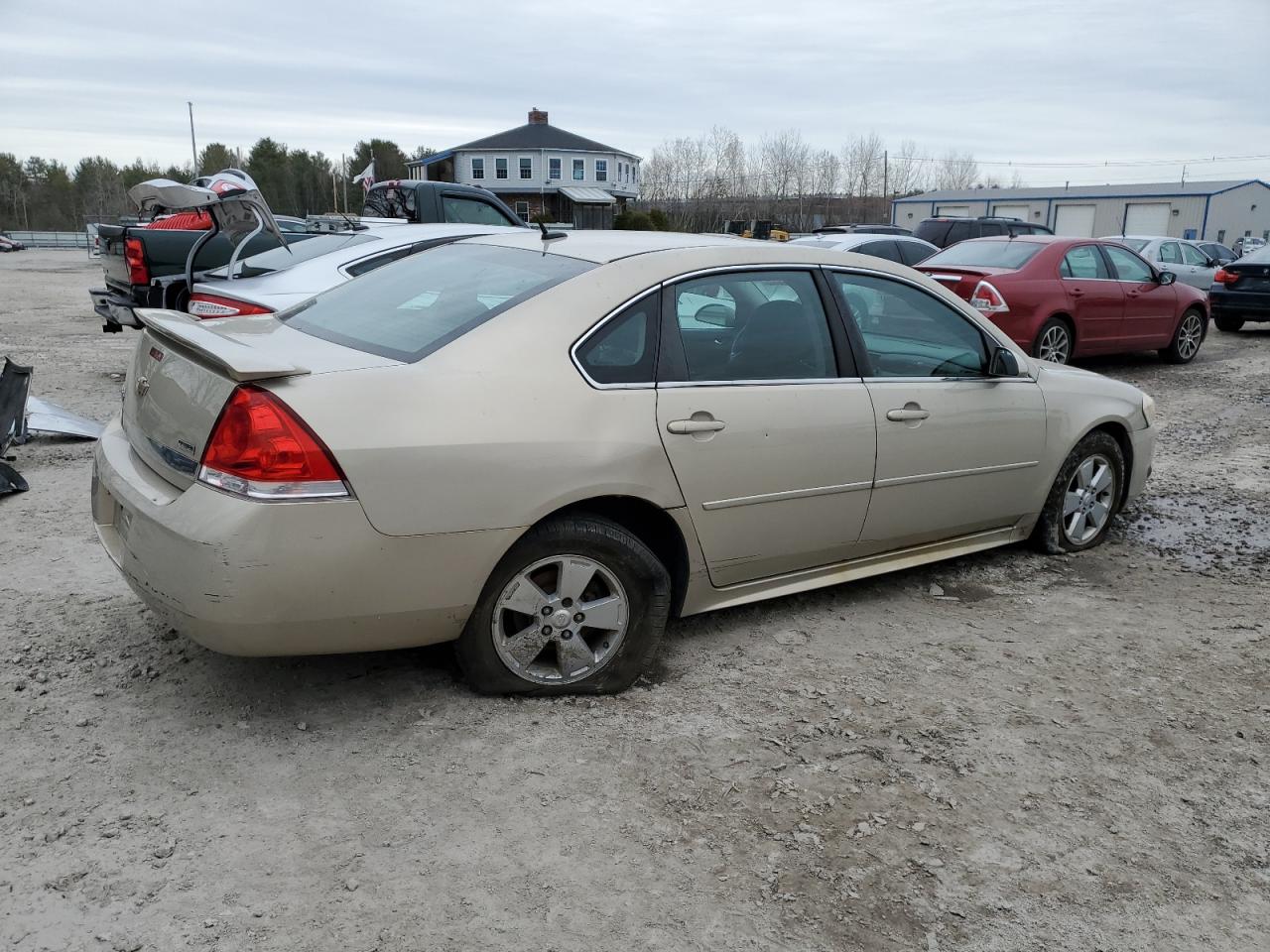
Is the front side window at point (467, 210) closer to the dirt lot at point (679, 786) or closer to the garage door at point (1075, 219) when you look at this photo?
the dirt lot at point (679, 786)

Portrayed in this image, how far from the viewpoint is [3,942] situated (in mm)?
2393

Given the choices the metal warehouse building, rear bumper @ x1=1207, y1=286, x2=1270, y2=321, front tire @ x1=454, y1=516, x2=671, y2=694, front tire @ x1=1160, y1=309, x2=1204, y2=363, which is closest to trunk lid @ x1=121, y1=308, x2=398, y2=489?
front tire @ x1=454, y1=516, x2=671, y2=694

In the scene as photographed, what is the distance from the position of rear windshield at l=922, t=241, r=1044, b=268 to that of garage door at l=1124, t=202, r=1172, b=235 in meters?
58.7

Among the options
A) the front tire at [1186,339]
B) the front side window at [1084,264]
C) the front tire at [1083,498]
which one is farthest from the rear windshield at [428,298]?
the front tire at [1186,339]

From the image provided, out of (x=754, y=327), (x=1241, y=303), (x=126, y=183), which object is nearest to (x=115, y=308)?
(x=754, y=327)

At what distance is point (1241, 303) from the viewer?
16.5m

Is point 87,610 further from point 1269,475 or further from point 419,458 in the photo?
point 1269,475

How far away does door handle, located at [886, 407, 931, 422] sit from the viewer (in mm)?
4340

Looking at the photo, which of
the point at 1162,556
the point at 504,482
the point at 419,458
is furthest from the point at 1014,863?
the point at 1162,556

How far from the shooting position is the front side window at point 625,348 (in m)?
3.59

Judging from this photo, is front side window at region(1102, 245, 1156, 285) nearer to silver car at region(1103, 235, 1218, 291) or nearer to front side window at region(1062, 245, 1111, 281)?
front side window at region(1062, 245, 1111, 281)

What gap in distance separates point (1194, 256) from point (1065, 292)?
11.9 m

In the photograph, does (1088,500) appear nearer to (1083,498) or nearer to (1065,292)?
(1083,498)

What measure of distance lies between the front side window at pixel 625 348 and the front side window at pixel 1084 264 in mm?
9009
